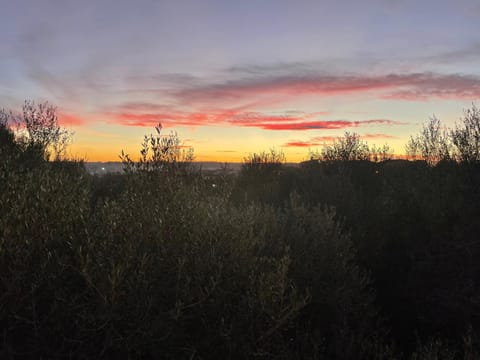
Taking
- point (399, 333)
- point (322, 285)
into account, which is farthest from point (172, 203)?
point (399, 333)

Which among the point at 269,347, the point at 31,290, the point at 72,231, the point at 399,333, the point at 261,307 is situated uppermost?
the point at 72,231

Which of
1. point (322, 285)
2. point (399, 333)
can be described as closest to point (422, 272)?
point (399, 333)

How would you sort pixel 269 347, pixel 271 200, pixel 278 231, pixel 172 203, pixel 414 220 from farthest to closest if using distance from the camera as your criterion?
pixel 271 200 → pixel 414 220 → pixel 278 231 → pixel 172 203 → pixel 269 347

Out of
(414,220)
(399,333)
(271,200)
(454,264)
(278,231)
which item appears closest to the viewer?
(278,231)

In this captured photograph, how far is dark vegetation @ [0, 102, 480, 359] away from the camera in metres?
4.91

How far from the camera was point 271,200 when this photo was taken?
1571 centimetres

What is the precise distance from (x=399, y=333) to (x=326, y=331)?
2.55m

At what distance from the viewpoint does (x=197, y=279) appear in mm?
5363

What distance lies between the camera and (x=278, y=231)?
8.29 meters

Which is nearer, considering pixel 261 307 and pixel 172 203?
pixel 261 307

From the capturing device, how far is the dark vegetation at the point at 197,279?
16.1 feet

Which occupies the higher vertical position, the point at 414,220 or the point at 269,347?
the point at 414,220

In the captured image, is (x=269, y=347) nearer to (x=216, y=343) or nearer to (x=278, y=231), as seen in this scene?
(x=216, y=343)

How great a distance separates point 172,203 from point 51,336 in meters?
2.52
